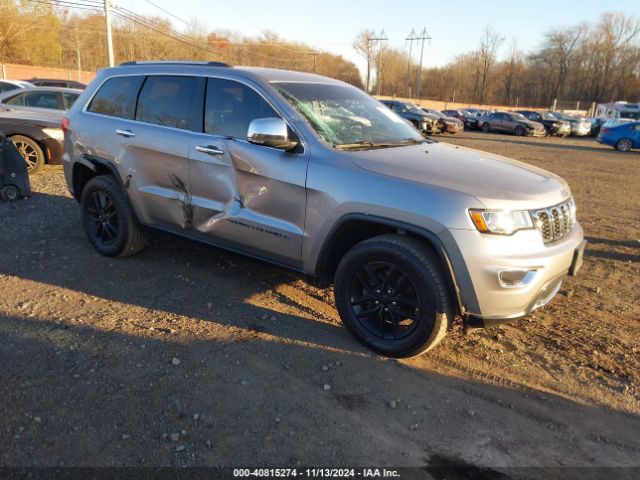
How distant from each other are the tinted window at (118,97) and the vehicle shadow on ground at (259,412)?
2303mm


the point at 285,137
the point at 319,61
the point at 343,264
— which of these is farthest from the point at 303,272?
the point at 319,61

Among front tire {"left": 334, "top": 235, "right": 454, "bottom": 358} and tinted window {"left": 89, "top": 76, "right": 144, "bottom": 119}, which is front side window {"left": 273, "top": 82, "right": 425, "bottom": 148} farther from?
tinted window {"left": 89, "top": 76, "right": 144, "bottom": 119}

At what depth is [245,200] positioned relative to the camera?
3.95 meters

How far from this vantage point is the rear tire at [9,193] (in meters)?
7.09

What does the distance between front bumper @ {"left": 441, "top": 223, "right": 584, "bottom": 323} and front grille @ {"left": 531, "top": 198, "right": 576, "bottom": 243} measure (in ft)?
0.23

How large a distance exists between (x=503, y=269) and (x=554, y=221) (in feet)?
2.04

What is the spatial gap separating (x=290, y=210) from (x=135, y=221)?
6.54ft

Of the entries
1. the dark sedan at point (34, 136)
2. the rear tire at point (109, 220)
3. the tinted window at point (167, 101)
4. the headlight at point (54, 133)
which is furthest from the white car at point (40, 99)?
the tinted window at point (167, 101)

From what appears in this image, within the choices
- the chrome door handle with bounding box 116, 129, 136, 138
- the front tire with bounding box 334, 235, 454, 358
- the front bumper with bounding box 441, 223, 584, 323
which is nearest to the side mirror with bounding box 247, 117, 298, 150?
the front tire with bounding box 334, 235, 454, 358

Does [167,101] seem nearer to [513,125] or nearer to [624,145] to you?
[624,145]

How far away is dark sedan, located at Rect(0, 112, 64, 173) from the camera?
8.97 meters

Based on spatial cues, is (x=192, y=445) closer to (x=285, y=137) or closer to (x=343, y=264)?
(x=343, y=264)

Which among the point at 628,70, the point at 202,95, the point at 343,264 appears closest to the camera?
the point at 343,264

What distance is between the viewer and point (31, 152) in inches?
361
